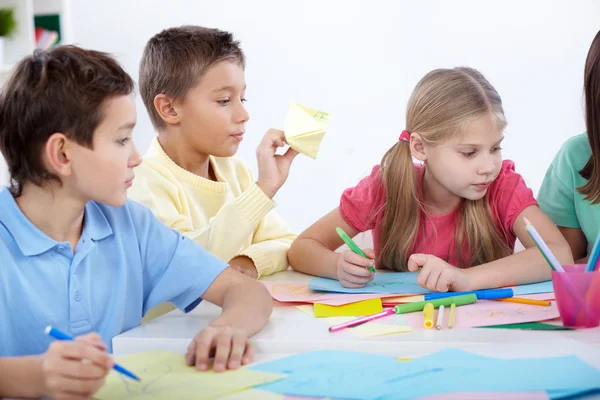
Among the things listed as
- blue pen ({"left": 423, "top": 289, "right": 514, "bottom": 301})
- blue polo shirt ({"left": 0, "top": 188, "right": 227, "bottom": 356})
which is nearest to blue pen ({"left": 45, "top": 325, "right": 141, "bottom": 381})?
blue polo shirt ({"left": 0, "top": 188, "right": 227, "bottom": 356})

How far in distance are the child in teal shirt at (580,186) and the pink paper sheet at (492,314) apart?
45 cm

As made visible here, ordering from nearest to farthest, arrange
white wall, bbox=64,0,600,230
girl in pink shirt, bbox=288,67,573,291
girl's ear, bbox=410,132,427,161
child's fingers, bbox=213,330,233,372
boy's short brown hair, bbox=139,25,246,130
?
child's fingers, bbox=213,330,233,372 → girl in pink shirt, bbox=288,67,573,291 → girl's ear, bbox=410,132,427,161 → boy's short brown hair, bbox=139,25,246,130 → white wall, bbox=64,0,600,230

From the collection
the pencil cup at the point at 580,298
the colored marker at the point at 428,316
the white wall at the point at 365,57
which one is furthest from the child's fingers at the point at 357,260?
the white wall at the point at 365,57

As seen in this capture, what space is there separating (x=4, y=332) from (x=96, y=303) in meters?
0.13

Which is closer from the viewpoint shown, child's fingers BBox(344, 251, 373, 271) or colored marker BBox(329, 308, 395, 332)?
colored marker BBox(329, 308, 395, 332)

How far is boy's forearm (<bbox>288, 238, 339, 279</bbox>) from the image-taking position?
1.41 meters

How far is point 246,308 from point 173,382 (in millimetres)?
237

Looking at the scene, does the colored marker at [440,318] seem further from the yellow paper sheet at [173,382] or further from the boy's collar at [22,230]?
the boy's collar at [22,230]

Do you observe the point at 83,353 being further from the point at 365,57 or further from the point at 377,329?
the point at 365,57

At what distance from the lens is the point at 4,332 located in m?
1.02

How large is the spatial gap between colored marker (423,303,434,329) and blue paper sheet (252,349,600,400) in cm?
13

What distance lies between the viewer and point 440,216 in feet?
5.04

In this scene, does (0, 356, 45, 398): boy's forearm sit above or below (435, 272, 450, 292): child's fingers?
above

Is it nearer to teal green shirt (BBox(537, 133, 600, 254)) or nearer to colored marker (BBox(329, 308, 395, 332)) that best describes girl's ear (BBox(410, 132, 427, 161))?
teal green shirt (BBox(537, 133, 600, 254))
